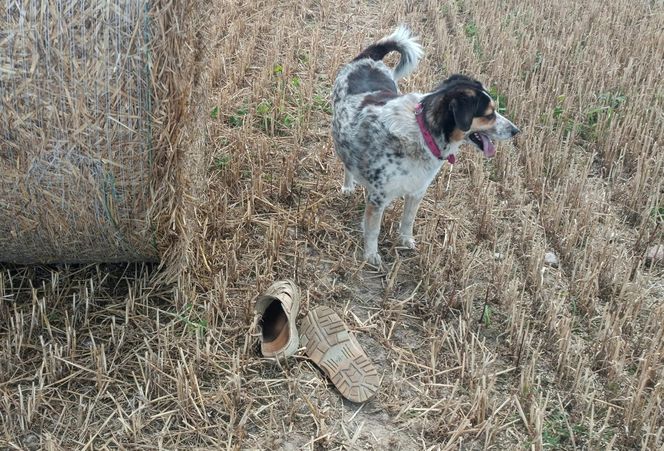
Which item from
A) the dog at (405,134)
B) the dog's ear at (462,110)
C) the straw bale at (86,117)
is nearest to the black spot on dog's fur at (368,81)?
the dog at (405,134)

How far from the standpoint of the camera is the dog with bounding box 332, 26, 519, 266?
3883 millimetres

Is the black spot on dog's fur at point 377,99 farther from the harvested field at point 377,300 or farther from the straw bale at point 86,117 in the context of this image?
the straw bale at point 86,117

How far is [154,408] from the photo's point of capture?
3256mm

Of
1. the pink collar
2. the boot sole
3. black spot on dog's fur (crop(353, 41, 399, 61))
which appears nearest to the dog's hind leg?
black spot on dog's fur (crop(353, 41, 399, 61))

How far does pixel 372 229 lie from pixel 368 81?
1.05 metres

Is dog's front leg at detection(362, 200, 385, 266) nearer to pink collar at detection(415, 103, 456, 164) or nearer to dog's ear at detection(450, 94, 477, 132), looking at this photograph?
pink collar at detection(415, 103, 456, 164)

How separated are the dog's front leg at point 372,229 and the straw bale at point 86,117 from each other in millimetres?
1315

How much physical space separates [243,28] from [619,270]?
4768 mm

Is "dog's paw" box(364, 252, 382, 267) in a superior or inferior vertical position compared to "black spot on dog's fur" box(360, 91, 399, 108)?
inferior

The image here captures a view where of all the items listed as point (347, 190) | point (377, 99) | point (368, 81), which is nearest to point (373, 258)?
point (347, 190)

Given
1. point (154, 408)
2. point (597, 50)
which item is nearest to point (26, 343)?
point (154, 408)

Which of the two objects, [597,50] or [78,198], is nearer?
[78,198]

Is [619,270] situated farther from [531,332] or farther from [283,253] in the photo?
[283,253]

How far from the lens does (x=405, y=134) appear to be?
4.02 m
